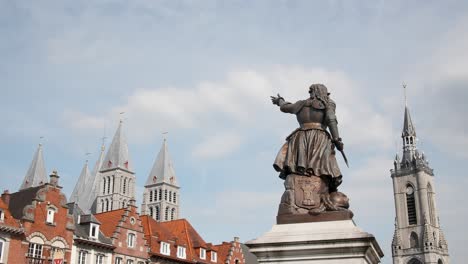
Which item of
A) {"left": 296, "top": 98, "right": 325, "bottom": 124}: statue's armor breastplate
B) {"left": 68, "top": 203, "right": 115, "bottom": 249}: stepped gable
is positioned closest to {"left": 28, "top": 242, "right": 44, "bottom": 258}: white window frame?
{"left": 68, "top": 203, "right": 115, "bottom": 249}: stepped gable

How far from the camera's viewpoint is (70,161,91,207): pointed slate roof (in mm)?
133750

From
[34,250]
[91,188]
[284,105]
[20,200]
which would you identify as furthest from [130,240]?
[91,188]

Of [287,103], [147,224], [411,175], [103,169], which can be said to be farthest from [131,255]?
[411,175]

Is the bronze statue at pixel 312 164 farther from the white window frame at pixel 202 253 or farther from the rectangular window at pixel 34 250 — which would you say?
the white window frame at pixel 202 253

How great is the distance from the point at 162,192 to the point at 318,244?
5039 inches

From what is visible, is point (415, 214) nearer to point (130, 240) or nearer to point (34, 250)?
point (130, 240)

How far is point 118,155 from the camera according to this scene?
130625 millimetres

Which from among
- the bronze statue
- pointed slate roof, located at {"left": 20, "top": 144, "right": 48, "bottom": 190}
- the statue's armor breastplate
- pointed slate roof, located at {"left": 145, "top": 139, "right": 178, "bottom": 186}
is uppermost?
pointed slate roof, located at {"left": 145, "top": 139, "right": 178, "bottom": 186}

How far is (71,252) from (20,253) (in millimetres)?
3877

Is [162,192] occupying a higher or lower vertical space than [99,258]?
higher

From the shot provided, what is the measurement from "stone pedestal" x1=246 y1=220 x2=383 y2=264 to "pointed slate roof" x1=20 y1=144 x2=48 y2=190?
99.9m

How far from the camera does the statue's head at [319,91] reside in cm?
1196

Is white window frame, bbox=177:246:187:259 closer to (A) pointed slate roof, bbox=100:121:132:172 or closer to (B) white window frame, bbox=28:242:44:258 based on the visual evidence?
(B) white window frame, bbox=28:242:44:258

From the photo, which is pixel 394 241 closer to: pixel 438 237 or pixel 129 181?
pixel 438 237
